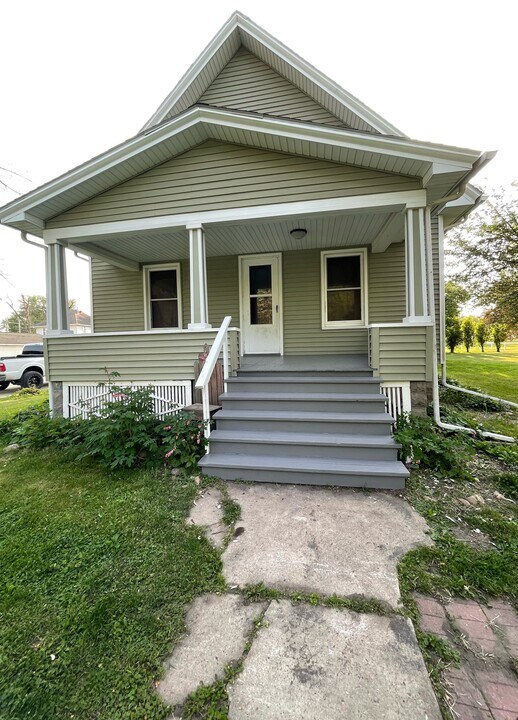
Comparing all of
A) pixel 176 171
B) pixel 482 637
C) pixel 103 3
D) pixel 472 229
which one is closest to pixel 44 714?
pixel 482 637

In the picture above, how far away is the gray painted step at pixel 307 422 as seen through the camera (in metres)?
3.40

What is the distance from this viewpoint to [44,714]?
4.09ft

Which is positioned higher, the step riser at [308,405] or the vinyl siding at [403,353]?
the vinyl siding at [403,353]

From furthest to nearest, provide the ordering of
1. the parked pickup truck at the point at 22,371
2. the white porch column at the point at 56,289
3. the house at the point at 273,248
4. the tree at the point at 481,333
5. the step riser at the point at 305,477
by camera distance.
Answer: the tree at the point at 481,333 < the parked pickup truck at the point at 22,371 < the white porch column at the point at 56,289 < the house at the point at 273,248 < the step riser at the point at 305,477

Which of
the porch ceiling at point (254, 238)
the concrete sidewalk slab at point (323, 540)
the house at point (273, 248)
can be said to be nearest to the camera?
the concrete sidewalk slab at point (323, 540)

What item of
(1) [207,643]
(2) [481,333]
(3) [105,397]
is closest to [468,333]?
(2) [481,333]

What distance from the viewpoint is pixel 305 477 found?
3.09m

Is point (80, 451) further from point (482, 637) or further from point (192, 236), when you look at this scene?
point (482, 637)

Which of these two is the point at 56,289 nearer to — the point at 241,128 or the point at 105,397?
the point at 105,397

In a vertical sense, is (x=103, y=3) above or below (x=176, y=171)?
above

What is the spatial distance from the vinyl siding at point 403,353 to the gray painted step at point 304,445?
3.76ft

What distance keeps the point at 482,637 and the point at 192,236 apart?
489cm

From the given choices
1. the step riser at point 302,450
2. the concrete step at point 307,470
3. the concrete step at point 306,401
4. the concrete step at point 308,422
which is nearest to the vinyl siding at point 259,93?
the concrete step at point 306,401

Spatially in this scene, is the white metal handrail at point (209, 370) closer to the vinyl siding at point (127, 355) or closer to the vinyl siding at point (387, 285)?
the vinyl siding at point (127, 355)
